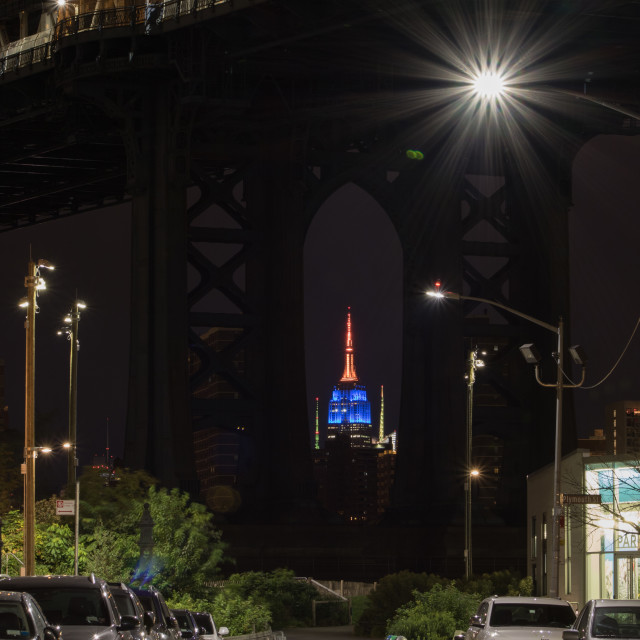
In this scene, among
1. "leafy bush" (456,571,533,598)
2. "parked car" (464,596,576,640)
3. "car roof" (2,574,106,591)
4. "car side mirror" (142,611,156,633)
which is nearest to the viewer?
"car roof" (2,574,106,591)

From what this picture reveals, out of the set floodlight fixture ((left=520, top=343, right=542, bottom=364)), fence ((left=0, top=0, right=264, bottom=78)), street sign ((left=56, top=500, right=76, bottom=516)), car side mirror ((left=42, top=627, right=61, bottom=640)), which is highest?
fence ((left=0, top=0, right=264, bottom=78))

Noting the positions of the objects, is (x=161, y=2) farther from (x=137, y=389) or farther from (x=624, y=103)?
(x=624, y=103)

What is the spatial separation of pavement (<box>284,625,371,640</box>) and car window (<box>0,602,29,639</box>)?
119 ft

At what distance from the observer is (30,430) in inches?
1540

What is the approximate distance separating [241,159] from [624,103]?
21079 millimetres

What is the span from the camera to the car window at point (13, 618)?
1848 centimetres

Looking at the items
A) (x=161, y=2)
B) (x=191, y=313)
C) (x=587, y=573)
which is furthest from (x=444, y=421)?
(x=587, y=573)

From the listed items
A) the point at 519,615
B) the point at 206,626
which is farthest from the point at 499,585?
the point at 519,615

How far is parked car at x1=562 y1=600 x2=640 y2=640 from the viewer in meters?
23.0

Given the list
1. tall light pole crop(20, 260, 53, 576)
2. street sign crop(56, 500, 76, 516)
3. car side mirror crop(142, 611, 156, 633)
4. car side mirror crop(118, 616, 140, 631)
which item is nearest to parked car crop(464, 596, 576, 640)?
car side mirror crop(142, 611, 156, 633)

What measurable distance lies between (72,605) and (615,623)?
7.68 m

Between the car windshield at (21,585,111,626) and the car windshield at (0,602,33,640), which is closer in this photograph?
the car windshield at (0,602,33,640)

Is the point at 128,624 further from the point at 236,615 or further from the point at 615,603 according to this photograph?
the point at 236,615

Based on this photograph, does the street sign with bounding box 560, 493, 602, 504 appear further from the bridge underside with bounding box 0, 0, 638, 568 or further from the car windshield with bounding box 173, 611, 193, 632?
the bridge underside with bounding box 0, 0, 638, 568
